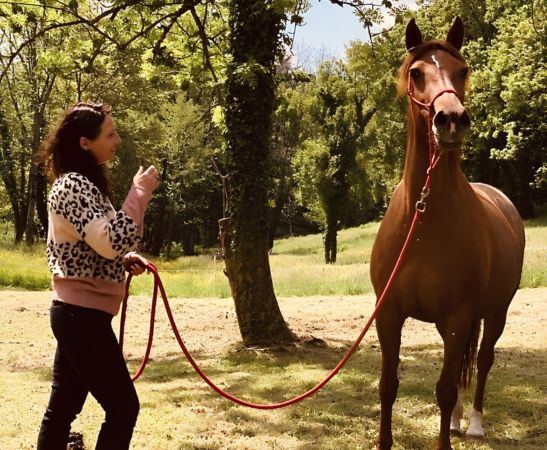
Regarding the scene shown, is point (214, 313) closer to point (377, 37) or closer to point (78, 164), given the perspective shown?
point (377, 37)

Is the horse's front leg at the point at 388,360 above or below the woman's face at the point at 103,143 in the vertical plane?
below

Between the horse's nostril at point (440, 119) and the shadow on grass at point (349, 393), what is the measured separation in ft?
8.09

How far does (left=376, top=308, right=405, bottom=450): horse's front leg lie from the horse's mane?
145 cm

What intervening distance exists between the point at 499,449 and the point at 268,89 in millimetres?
4987

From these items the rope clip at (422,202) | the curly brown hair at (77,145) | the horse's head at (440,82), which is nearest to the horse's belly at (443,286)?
the rope clip at (422,202)

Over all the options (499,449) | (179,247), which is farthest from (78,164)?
(179,247)

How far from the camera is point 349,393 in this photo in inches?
218

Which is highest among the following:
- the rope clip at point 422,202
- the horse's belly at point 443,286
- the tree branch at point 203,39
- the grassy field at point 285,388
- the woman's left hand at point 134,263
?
the tree branch at point 203,39

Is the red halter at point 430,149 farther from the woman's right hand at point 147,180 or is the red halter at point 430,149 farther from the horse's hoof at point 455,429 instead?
the horse's hoof at point 455,429

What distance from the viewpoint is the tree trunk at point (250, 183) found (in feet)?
23.9

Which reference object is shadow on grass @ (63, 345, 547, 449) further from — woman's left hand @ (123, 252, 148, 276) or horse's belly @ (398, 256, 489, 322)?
woman's left hand @ (123, 252, 148, 276)

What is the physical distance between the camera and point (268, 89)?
7.41 m

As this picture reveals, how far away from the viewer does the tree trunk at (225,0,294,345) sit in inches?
286

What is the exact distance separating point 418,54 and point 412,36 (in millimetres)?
226
